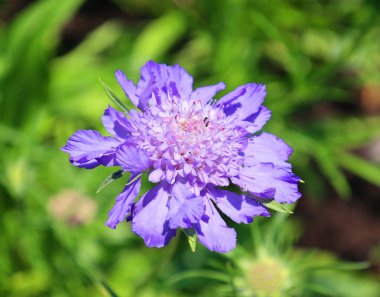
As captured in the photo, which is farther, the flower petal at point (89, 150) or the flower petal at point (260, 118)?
the flower petal at point (260, 118)

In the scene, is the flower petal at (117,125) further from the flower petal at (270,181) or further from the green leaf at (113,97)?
the flower petal at (270,181)

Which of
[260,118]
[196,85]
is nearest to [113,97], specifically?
[260,118]

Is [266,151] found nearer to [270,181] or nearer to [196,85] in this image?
[270,181]

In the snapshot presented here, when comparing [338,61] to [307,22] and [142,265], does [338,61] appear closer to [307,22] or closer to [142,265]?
[307,22]

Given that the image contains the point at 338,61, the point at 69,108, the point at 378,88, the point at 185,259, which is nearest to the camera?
the point at 338,61

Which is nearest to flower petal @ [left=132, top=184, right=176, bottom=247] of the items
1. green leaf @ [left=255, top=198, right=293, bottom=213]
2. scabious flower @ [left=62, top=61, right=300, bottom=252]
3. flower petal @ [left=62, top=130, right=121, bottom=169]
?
scabious flower @ [left=62, top=61, right=300, bottom=252]

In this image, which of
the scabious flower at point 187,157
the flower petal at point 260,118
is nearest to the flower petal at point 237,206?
the scabious flower at point 187,157

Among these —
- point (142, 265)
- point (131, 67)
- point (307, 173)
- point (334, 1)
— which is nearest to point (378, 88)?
point (334, 1)
